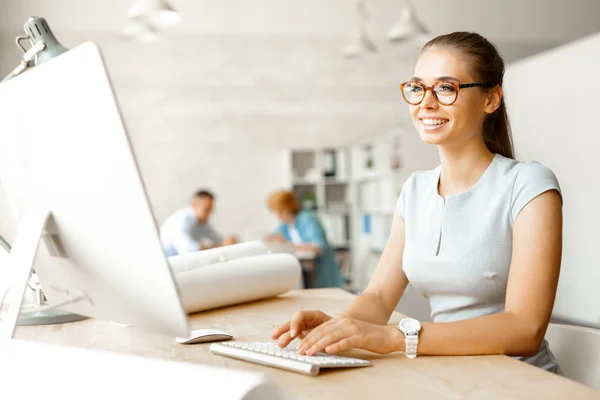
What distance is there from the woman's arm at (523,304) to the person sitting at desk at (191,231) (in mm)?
5566

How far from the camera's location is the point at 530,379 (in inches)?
37.4

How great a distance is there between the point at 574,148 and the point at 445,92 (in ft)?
12.7

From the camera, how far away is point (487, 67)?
1448 mm

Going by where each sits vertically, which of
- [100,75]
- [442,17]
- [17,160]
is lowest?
[17,160]

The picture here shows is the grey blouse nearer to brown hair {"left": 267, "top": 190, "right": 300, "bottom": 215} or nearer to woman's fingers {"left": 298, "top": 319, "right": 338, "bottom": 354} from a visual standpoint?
woman's fingers {"left": 298, "top": 319, "right": 338, "bottom": 354}

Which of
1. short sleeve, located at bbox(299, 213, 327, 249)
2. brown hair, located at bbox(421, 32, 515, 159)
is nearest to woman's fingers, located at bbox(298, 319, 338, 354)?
brown hair, located at bbox(421, 32, 515, 159)

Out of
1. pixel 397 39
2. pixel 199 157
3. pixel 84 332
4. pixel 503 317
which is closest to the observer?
pixel 503 317

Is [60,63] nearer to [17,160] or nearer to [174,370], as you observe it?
[17,160]

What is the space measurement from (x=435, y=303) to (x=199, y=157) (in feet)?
27.4

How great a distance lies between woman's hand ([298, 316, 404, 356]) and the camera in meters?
1.08

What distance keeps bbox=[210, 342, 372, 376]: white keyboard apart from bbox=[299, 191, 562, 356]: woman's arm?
4 centimetres

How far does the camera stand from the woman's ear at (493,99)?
4.82 feet

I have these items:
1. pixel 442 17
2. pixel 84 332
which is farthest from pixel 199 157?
pixel 84 332

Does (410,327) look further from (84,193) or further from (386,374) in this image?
(84,193)
